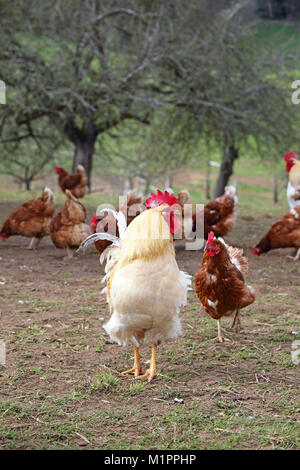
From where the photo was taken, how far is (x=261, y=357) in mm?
4160

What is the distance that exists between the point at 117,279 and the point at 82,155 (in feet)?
33.7

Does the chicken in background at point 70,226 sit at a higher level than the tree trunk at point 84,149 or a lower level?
lower

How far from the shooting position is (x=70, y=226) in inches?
282

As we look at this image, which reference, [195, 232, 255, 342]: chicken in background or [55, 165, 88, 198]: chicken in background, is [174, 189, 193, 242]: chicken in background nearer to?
[195, 232, 255, 342]: chicken in background

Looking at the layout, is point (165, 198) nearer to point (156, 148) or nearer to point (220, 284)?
point (220, 284)

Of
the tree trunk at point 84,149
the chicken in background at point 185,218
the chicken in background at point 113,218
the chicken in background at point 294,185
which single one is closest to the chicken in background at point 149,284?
the chicken in background at point 113,218

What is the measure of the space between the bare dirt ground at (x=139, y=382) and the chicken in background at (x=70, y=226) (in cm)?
120

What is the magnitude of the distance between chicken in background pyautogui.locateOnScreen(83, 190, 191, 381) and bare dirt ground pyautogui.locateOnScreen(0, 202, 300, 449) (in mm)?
360

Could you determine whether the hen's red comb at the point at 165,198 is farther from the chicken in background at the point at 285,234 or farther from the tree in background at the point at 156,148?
the tree in background at the point at 156,148

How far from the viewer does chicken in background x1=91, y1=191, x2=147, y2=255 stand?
20.5 feet

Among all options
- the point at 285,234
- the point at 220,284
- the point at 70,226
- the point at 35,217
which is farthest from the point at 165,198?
the point at 35,217

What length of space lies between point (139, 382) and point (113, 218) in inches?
113

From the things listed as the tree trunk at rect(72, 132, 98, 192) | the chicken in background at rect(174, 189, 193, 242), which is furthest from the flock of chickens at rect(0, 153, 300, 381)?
the tree trunk at rect(72, 132, 98, 192)

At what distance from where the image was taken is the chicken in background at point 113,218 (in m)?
6.26
